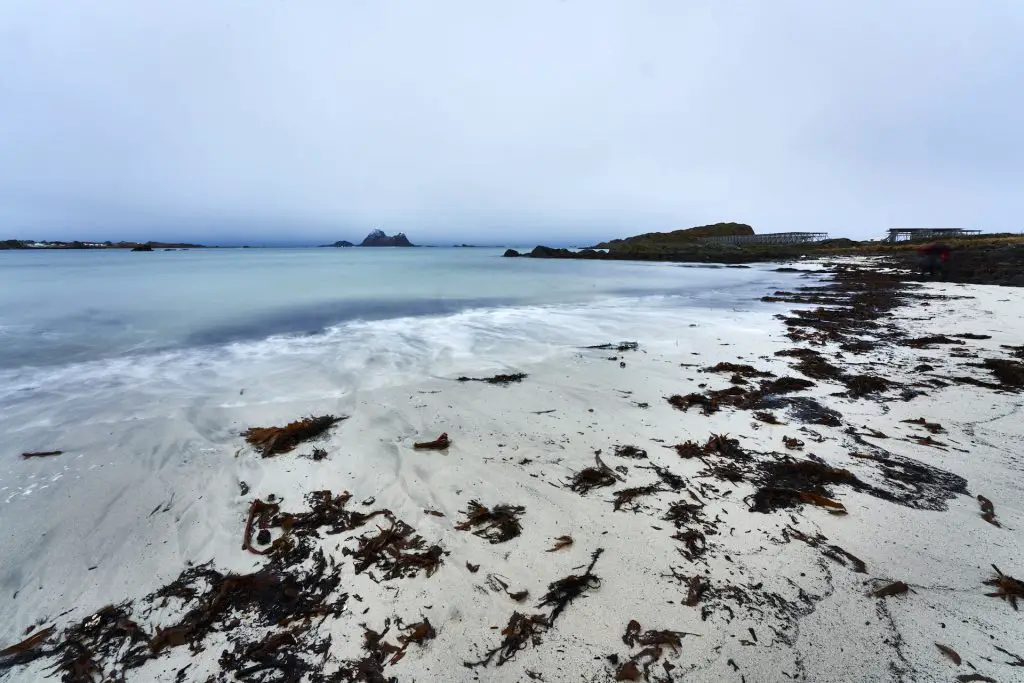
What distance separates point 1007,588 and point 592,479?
7.41 feet

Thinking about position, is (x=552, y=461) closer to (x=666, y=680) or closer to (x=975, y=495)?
(x=666, y=680)

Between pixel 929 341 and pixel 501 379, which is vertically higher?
pixel 929 341

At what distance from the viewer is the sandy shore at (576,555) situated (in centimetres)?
187

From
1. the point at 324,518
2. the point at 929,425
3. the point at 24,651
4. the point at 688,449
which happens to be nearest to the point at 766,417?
the point at 688,449

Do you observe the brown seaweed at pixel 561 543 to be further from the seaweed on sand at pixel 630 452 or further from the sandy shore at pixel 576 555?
the seaweed on sand at pixel 630 452

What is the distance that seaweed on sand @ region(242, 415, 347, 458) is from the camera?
12.2 feet

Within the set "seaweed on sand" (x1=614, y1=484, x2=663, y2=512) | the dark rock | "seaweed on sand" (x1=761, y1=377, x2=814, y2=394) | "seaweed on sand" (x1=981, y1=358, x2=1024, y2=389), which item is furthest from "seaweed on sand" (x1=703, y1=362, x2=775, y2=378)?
the dark rock

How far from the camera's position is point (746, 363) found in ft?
20.9

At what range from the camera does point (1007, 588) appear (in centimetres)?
207

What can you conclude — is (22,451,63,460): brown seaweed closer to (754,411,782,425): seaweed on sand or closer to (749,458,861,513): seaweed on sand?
(749,458,861,513): seaweed on sand

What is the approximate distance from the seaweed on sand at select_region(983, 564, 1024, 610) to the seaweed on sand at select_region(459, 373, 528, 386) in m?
4.35

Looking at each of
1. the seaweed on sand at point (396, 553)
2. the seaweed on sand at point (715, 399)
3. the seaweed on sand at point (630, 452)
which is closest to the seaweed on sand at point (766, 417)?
the seaweed on sand at point (715, 399)

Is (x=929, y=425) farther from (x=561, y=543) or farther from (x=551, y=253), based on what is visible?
(x=551, y=253)

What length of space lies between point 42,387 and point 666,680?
834 centimetres
